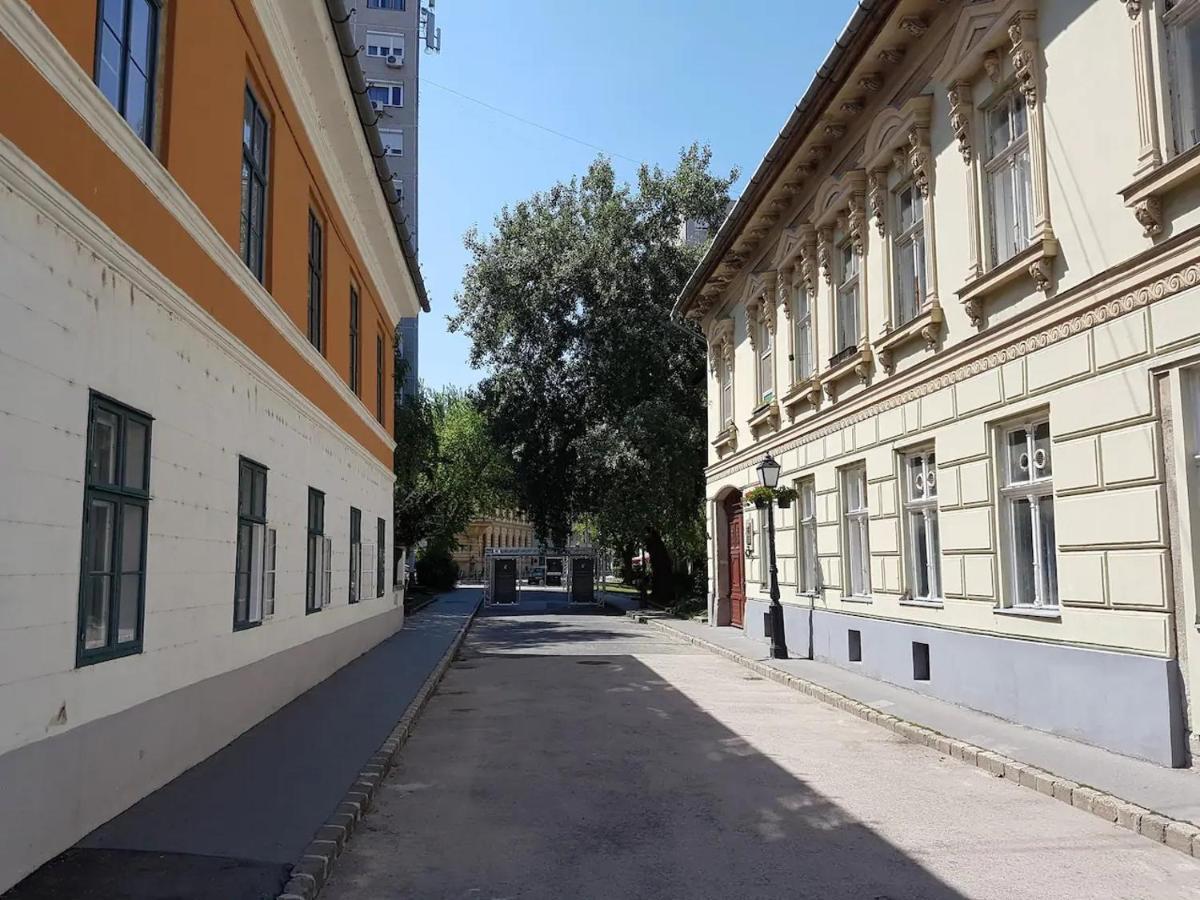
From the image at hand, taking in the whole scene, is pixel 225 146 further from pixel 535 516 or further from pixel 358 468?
pixel 535 516

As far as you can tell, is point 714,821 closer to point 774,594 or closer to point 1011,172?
point 1011,172

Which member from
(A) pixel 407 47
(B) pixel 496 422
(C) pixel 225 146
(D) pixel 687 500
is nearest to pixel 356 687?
(C) pixel 225 146

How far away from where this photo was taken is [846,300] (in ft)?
48.7

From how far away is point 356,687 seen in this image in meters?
12.5

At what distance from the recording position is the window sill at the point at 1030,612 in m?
8.97

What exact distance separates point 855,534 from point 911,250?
4.23 metres

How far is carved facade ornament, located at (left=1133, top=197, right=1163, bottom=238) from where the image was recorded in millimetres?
7516

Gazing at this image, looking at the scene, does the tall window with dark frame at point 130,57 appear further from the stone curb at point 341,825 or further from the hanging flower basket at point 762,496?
the hanging flower basket at point 762,496

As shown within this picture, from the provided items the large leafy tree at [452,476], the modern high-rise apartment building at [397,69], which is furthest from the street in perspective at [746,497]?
the modern high-rise apartment building at [397,69]

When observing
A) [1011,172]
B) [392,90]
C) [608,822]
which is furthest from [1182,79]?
[392,90]

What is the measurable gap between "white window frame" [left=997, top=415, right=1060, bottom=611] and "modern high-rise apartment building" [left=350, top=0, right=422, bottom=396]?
159 feet

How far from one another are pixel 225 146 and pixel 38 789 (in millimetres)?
5781

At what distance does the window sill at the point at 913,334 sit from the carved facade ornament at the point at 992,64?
248 centimetres

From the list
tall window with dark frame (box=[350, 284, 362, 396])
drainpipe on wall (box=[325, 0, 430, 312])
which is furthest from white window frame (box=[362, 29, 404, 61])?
tall window with dark frame (box=[350, 284, 362, 396])
